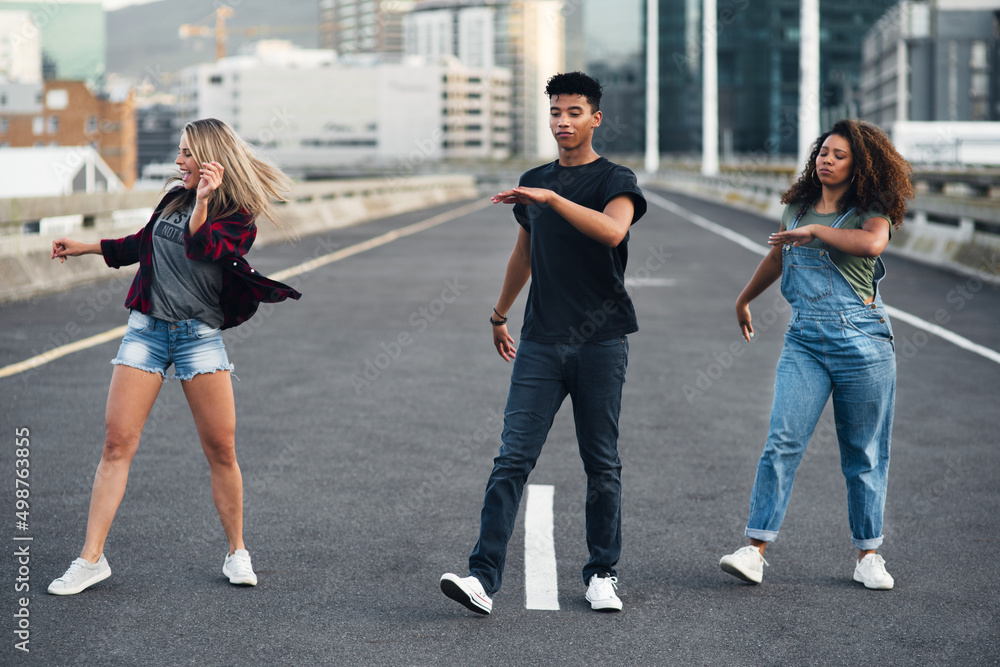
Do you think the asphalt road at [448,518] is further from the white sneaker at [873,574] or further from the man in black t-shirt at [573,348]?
the man in black t-shirt at [573,348]

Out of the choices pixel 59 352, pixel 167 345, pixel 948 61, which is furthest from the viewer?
pixel 948 61

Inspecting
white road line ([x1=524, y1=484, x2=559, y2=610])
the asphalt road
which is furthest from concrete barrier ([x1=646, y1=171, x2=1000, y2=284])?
white road line ([x1=524, y1=484, x2=559, y2=610])

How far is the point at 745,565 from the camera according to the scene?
16.1 ft

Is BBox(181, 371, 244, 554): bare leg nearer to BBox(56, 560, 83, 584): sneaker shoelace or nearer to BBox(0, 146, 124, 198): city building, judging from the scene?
BBox(56, 560, 83, 584): sneaker shoelace

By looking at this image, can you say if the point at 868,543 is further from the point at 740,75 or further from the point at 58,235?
the point at 740,75

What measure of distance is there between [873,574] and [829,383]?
0.79 metres

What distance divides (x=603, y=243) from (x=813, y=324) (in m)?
1.17

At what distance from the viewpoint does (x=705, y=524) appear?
19.3 feet

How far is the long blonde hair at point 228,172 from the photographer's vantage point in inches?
184

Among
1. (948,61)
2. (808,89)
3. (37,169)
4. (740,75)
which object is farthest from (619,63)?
(808,89)

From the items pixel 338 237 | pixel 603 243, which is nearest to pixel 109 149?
pixel 338 237

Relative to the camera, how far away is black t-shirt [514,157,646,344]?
178 inches

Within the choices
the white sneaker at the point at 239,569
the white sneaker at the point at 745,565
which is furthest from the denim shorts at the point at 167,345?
the white sneaker at the point at 745,565

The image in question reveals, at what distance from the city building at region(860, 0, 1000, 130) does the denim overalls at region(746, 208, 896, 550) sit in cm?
11833
